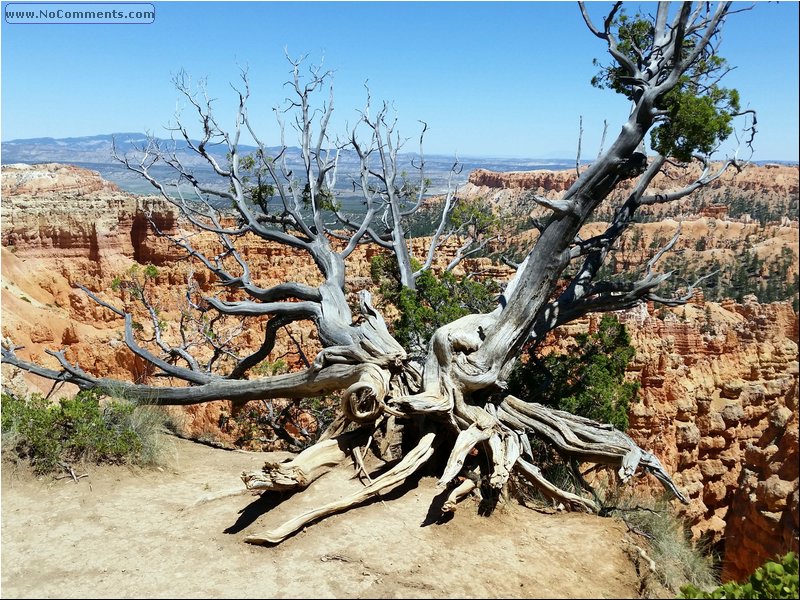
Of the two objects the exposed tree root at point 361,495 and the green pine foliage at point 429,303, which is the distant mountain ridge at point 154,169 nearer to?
the green pine foliage at point 429,303

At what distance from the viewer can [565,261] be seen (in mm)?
7656

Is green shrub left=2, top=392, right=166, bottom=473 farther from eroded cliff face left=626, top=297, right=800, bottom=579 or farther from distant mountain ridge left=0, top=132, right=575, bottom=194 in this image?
eroded cliff face left=626, top=297, right=800, bottom=579

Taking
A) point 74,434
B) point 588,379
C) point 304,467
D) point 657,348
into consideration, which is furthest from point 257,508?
point 657,348

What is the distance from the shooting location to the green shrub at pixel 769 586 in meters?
4.45

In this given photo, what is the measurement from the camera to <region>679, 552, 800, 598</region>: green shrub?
14.6 feet

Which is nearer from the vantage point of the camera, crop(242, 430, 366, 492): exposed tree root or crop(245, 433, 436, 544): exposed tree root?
crop(245, 433, 436, 544): exposed tree root

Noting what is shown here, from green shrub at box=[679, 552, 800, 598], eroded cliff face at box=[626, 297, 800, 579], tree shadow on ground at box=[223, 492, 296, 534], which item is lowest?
eroded cliff face at box=[626, 297, 800, 579]

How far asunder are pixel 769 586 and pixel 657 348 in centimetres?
1586

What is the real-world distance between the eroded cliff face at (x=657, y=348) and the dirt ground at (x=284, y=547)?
3.67 m

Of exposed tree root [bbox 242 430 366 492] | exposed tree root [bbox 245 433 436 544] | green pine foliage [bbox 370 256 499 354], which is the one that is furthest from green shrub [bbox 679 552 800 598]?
green pine foliage [bbox 370 256 499 354]

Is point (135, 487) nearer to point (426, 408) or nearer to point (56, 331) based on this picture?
point (426, 408)

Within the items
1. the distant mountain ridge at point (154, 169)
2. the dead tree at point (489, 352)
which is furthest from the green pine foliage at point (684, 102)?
the distant mountain ridge at point (154, 169)

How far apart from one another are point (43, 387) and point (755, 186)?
91955 mm

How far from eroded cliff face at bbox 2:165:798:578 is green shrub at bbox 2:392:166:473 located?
Answer: 7.90ft
